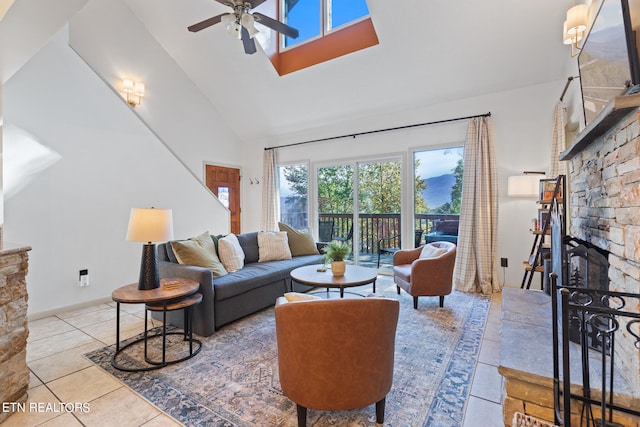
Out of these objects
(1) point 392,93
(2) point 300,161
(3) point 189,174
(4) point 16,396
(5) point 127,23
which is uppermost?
(5) point 127,23

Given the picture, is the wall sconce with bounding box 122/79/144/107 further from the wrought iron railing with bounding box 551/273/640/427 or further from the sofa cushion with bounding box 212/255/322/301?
the wrought iron railing with bounding box 551/273/640/427

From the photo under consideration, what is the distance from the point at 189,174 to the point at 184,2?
8.49 ft

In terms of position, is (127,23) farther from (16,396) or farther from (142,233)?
(16,396)

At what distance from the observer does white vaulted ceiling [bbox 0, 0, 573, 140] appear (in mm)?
3123

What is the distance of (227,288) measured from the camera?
282cm

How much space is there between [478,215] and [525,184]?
0.66m

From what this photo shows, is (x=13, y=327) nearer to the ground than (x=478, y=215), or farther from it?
nearer to the ground

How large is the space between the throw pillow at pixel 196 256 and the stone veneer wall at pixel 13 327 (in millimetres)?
1201

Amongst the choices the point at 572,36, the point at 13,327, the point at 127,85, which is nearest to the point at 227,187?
the point at 127,85

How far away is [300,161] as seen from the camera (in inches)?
233

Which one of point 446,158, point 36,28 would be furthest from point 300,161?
point 36,28

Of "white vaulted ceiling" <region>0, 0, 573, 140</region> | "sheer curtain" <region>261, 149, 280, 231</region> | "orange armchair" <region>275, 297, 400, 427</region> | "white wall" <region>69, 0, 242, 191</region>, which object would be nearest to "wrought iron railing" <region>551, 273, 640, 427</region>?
"orange armchair" <region>275, 297, 400, 427</region>

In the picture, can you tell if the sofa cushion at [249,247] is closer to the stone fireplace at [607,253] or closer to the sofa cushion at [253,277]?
the sofa cushion at [253,277]

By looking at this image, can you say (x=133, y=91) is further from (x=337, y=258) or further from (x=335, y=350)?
(x=335, y=350)
